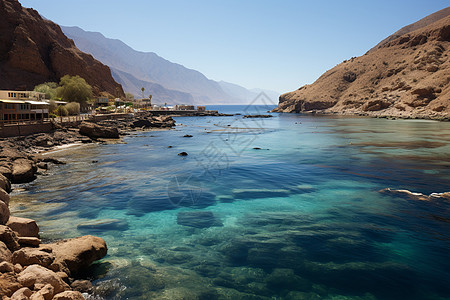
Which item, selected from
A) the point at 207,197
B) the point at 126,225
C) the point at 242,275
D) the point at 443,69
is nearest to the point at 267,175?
the point at 207,197

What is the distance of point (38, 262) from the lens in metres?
7.14

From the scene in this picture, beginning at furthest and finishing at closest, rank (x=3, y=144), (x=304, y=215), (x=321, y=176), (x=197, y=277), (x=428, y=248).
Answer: (x=3, y=144), (x=321, y=176), (x=304, y=215), (x=428, y=248), (x=197, y=277)

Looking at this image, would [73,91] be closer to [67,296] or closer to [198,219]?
[198,219]

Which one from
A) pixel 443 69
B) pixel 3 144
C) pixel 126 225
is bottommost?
pixel 126 225

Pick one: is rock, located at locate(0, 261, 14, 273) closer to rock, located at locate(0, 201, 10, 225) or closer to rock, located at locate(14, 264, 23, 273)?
rock, located at locate(14, 264, 23, 273)

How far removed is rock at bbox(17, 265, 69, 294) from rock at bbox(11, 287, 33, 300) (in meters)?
0.43

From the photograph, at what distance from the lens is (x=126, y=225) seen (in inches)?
501

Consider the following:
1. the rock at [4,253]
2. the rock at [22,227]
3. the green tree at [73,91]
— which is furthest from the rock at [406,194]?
the green tree at [73,91]

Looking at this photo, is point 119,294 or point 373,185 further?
point 373,185

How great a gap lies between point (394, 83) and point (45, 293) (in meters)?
149

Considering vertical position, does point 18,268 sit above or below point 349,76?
below

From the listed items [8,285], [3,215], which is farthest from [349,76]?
[8,285]

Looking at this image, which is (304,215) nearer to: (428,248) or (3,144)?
(428,248)

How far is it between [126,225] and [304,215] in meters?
8.50
